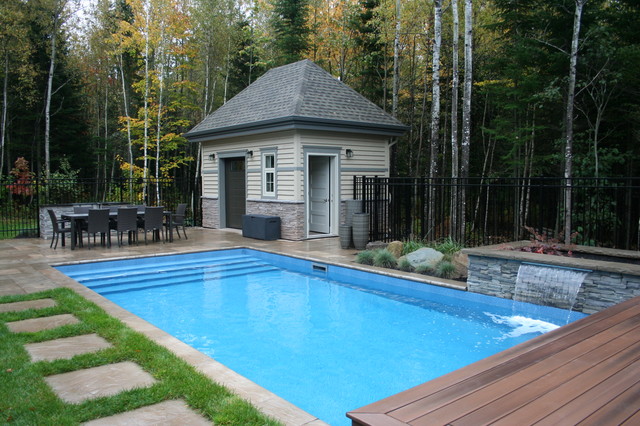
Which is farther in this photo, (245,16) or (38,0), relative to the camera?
(245,16)

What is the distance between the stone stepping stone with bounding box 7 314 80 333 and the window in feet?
23.5

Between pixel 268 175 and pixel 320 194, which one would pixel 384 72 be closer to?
pixel 320 194

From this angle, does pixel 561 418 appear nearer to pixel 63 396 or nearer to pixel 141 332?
pixel 63 396

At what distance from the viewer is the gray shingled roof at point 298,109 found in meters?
10.9

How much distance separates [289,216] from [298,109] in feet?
8.57

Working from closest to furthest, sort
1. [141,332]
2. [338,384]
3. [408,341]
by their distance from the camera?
[338,384] < [141,332] < [408,341]

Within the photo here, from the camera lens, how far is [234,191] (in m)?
13.4

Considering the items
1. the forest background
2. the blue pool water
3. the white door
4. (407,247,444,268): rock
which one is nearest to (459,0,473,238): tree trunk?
the forest background

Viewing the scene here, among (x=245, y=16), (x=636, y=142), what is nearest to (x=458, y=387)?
(x=636, y=142)

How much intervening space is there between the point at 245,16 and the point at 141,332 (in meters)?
21.1

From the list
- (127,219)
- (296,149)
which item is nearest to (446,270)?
(296,149)

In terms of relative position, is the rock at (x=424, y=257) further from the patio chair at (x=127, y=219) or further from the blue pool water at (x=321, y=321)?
the patio chair at (x=127, y=219)

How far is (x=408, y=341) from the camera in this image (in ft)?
17.2

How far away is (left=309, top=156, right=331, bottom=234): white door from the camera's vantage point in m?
11.8
